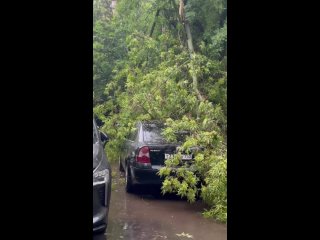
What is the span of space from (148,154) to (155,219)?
0.82m

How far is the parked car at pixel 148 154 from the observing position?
4965 mm

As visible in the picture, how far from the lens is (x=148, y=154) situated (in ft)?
16.4

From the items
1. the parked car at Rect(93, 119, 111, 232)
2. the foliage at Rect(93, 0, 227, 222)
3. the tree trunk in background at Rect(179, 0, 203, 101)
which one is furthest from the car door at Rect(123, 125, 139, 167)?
the parked car at Rect(93, 119, 111, 232)

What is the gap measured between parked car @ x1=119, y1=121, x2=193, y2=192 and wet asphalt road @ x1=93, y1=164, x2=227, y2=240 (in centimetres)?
27

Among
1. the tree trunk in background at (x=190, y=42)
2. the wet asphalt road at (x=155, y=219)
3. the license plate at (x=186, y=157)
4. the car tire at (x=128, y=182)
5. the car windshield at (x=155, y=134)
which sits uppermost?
the tree trunk in background at (x=190, y=42)

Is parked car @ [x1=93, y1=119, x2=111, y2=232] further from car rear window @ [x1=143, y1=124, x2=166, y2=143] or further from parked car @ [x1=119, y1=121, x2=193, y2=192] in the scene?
car rear window @ [x1=143, y1=124, x2=166, y2=143]

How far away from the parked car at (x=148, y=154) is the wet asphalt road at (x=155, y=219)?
273 mm

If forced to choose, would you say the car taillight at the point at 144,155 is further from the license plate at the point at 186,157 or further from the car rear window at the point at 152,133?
the license plate at the point at 186,157

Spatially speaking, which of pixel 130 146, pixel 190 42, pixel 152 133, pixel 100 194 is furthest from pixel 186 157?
pixel 190 42

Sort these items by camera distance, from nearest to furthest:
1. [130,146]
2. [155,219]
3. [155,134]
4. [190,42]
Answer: [155,219] < [155,134] < [130,146] < [190,42]

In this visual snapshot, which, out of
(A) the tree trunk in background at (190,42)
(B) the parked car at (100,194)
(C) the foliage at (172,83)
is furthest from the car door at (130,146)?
(B) the parked car at (100,194)

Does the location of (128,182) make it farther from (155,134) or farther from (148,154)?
(155,134)
